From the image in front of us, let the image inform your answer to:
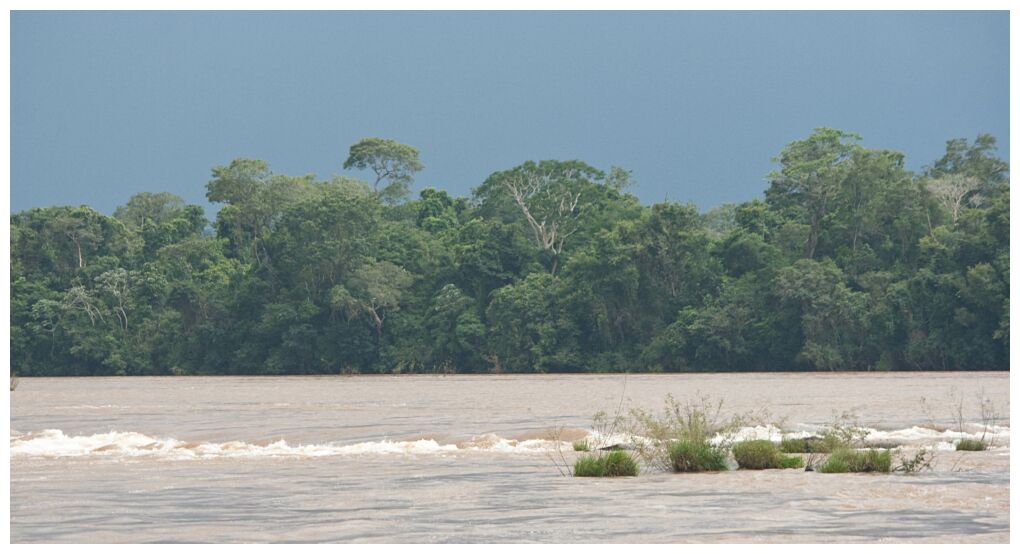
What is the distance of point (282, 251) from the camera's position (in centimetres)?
7838

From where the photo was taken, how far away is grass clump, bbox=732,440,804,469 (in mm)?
15320

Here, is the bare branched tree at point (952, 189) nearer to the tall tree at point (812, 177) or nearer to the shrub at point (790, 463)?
the tall tree at point (812, 177)

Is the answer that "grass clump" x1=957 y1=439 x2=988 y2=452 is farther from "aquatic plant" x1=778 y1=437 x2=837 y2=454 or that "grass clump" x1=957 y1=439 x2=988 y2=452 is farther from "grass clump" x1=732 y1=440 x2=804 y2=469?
"grass clump" x1=732 y1=440 x2=804 y2=469

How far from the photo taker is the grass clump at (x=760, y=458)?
1532 cm

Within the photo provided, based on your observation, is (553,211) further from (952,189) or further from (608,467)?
(608,467)

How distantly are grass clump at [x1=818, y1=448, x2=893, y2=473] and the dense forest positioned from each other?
48.8m

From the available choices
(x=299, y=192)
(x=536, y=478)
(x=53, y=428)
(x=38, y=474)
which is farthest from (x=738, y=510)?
(x=299, y=192)

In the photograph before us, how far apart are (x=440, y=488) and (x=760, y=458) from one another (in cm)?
376

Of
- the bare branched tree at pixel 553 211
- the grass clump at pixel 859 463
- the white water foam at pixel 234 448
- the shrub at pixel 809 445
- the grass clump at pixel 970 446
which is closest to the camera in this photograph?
the grass clump at pixel 859 463

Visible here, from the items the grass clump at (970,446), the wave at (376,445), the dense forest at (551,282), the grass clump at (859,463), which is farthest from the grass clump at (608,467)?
the dense forest at (551,282)

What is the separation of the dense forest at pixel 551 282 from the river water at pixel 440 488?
39.9 meters

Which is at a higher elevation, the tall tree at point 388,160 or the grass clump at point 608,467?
the tall tree at point 388,160

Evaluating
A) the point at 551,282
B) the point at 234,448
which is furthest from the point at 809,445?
the point at 551,282

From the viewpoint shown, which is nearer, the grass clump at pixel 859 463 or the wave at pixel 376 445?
the grass clump at pixel 859 463
